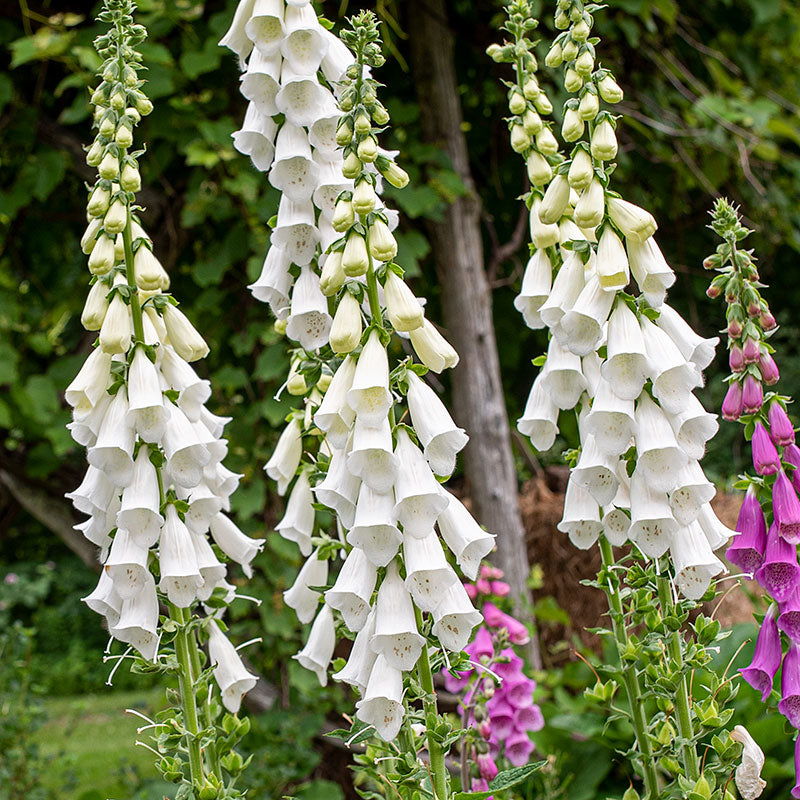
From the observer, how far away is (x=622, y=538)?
125 cm

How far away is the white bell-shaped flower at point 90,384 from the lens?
4.28 feet

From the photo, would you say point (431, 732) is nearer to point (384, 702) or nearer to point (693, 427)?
point (384, 702)

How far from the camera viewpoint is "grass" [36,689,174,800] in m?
3.61

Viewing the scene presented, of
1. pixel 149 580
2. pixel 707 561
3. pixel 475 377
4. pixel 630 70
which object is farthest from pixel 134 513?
pixel 630 70

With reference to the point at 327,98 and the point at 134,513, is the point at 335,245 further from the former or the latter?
the point at 134,513

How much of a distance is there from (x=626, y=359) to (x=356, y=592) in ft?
1.42

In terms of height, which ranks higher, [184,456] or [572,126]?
[572,126]

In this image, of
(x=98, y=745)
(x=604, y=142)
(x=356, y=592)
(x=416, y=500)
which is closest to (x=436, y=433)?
(x=416, y=500)

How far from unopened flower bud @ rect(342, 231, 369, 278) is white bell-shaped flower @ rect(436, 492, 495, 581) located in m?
0.29

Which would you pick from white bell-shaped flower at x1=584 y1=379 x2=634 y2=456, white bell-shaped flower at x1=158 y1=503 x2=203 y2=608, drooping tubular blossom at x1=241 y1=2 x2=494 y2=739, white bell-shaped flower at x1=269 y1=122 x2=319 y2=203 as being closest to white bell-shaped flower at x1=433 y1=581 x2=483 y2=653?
drooping tubular blossom at x1=241 y1=2 x2=494 y2=739

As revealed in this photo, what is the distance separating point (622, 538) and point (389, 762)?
0.43 m

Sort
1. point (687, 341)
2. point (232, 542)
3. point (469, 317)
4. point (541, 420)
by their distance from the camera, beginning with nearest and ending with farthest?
point (687, 341) → point (541, 420) → point (232, 542) → point (469, 317)

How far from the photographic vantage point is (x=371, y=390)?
1056mm

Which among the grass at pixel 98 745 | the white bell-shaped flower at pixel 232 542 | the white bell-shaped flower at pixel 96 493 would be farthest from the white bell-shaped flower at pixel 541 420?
the grass at pixel 98 745
